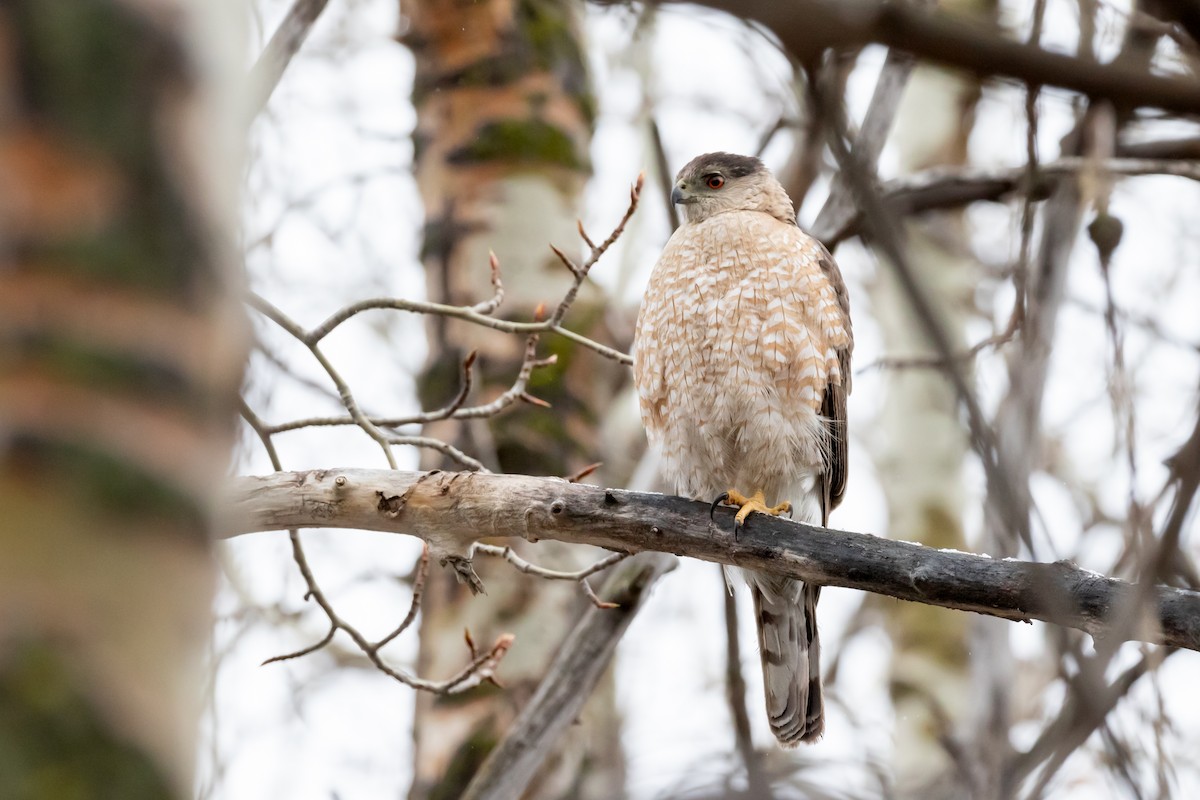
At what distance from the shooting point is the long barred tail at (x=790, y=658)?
509 centimetres

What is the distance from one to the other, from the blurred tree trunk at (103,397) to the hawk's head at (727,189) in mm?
4702

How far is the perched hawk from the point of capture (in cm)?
480

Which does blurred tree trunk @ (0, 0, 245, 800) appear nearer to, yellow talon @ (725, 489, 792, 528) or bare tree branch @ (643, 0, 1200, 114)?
bare tree branch @ (643, 0, 1200, 114)

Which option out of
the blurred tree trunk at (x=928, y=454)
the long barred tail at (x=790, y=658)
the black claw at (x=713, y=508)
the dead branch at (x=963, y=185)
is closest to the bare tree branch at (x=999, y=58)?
the black claw at (x=713, y=508)

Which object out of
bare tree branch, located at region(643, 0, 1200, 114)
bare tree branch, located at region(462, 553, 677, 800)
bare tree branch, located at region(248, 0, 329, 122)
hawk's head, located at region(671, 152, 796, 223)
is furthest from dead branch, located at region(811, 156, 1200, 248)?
bare tree branch, located at region(643, 0, 1200, 114)

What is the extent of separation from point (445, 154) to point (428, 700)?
105 inches

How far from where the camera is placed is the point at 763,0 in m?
0.92

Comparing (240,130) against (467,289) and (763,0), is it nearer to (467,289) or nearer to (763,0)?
(763,0)

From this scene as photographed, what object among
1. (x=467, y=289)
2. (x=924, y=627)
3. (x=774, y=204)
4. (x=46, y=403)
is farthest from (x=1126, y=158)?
(x=46, y=403)

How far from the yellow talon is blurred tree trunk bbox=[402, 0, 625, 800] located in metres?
1.18

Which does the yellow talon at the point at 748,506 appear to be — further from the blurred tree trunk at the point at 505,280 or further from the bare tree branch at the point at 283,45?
the bare tree branch at the point at 283,45

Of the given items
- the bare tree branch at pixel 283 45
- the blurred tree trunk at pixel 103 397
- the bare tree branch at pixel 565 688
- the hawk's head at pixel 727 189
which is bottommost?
the blurred tree trunk at pixel 103 397

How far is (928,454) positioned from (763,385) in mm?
5022

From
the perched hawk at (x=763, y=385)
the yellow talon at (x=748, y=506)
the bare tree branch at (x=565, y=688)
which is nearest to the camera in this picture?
the yellow talon at (x=748, y=506)
